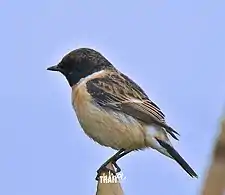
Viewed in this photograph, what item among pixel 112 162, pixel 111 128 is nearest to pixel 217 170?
pixel 112 162

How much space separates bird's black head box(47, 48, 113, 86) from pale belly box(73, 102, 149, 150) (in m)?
0.37

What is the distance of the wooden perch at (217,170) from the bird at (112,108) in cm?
400

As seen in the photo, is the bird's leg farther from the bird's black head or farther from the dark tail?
the bird's black head

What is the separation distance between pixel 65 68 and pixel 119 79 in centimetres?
48

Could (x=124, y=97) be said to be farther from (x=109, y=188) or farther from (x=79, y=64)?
(x=109, y=188)

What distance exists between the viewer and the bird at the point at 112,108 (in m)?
4.89

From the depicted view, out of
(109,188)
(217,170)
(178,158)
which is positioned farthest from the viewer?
(178,158)

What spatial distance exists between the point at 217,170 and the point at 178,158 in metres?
4.31

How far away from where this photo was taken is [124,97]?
214 inches

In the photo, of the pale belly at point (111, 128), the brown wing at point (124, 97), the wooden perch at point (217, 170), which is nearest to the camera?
the wooden perch at point (217, 170)

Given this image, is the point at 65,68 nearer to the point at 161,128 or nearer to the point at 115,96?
the point at 115,96

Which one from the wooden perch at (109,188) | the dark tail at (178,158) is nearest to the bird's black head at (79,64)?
the dark tail at (178,158)

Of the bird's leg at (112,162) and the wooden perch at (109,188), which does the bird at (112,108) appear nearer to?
the bird's leg at (112,162)

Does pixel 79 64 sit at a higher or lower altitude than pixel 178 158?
higher
